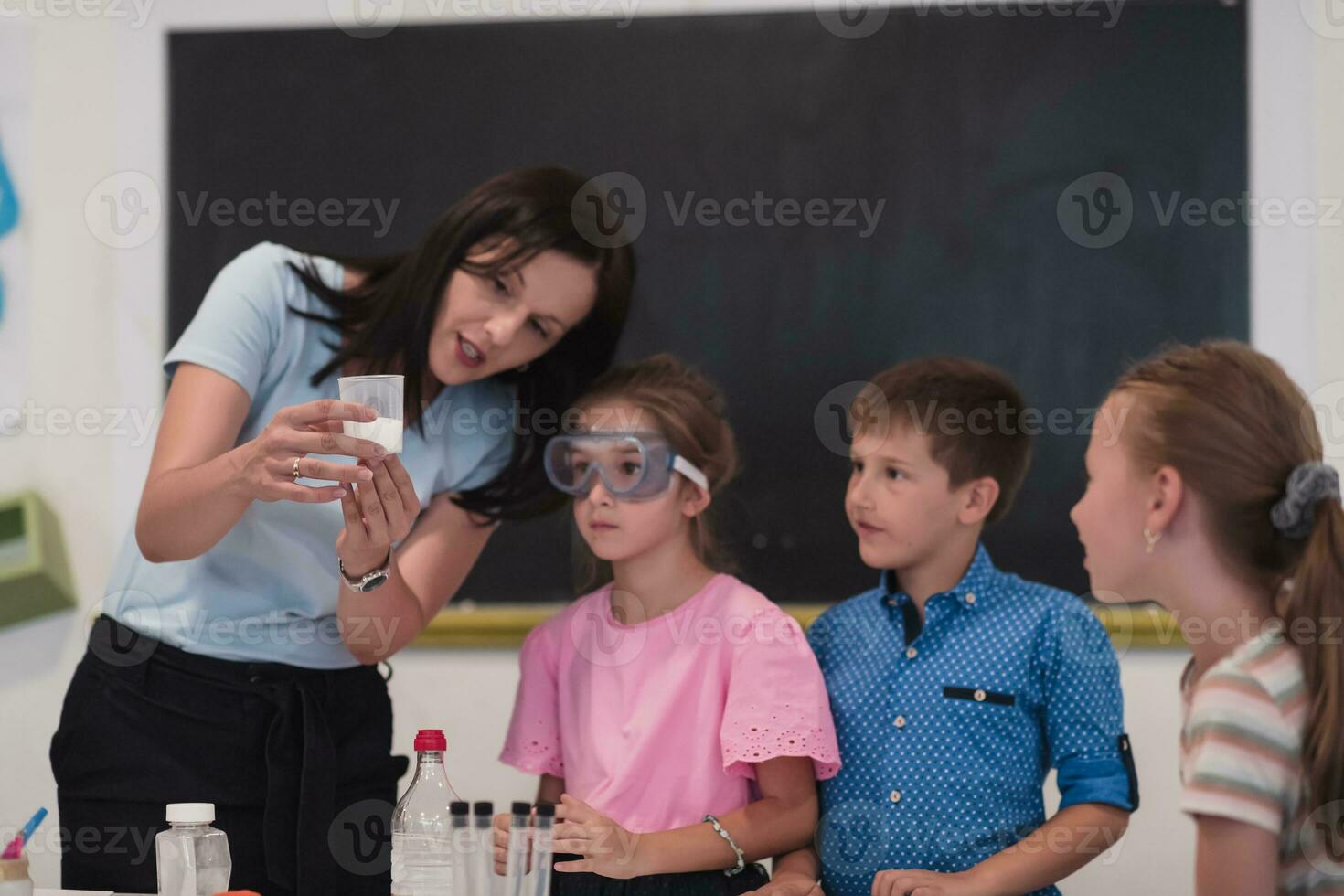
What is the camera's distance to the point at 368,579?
178 cm

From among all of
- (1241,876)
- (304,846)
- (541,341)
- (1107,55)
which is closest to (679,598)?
(541,341)

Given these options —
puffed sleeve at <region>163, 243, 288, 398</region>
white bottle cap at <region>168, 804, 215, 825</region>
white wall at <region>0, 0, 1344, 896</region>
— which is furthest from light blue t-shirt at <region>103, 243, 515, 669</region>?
white wall at <region>0, 0, 1344, 896</region>

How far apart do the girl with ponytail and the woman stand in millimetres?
913

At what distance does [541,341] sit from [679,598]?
1.56 feet

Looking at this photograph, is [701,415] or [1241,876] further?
[701,415]

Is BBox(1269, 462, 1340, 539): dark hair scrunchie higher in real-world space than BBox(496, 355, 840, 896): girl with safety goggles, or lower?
higher

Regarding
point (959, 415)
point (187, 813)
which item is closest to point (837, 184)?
point (959, 415)

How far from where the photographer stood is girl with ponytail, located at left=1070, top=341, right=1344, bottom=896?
1.21 metres

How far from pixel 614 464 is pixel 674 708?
40 cm

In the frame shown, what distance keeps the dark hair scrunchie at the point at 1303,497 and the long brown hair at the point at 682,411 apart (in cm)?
96

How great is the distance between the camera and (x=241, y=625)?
1834 mm

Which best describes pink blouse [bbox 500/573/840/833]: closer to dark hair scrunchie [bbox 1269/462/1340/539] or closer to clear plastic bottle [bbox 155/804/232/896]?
clear plastic bottle [bbox 155/804/232/896]

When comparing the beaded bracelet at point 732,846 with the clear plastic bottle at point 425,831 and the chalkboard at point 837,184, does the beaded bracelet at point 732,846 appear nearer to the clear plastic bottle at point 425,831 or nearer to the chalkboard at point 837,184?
the clear plastic bottle at point 425,831

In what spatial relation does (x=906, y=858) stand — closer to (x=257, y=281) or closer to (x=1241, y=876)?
(x=1241, y=876)
